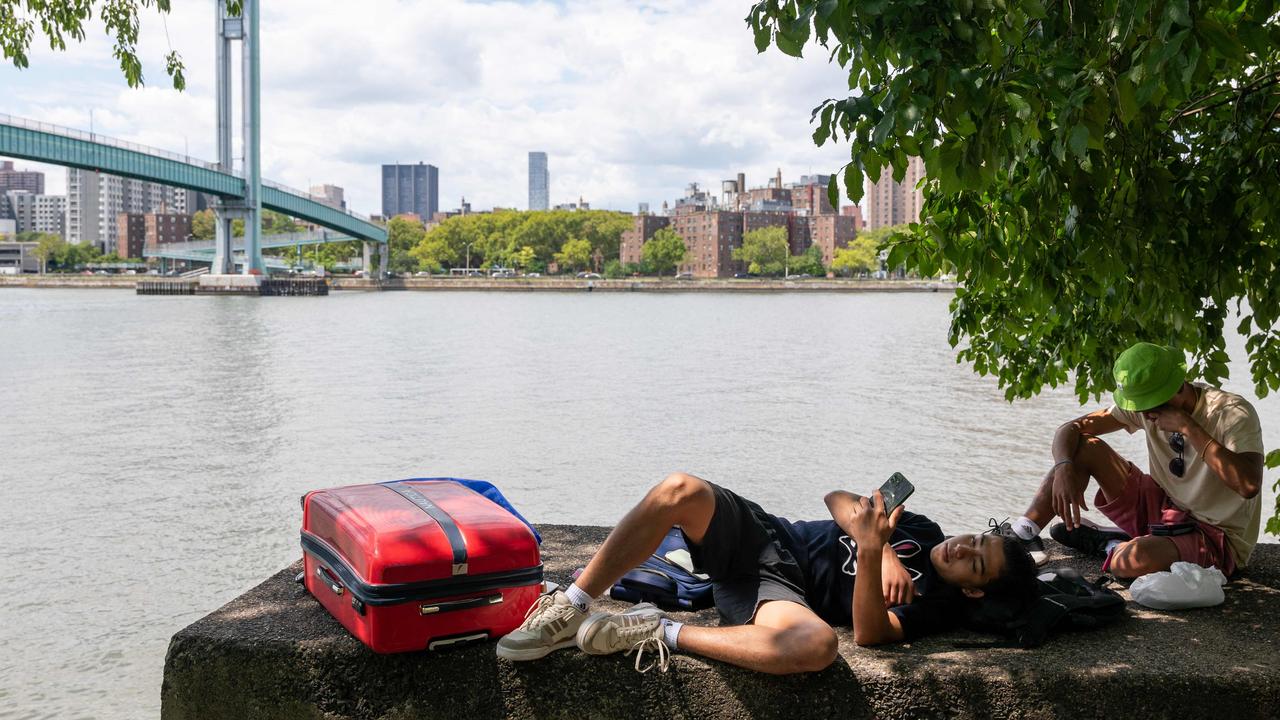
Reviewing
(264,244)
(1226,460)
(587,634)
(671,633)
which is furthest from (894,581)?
(264,244)

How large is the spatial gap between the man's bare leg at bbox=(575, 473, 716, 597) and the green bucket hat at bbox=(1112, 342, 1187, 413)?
1.62 m

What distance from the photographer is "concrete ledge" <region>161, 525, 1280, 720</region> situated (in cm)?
324

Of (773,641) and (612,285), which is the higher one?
(612,285)

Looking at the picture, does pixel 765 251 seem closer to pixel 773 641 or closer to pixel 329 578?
pixel 329 578

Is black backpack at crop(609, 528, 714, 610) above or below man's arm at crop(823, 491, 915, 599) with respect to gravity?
below

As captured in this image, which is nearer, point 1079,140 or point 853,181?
point 1079,140

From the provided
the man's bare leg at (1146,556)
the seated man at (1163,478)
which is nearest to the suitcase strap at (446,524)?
the seated man at (1163,478)

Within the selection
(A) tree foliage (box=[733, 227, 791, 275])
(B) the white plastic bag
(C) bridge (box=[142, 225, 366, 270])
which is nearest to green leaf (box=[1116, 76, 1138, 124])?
(B) the white plastic bag

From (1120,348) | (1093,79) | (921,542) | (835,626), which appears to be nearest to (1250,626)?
(921,542)

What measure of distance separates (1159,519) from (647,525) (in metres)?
2.29

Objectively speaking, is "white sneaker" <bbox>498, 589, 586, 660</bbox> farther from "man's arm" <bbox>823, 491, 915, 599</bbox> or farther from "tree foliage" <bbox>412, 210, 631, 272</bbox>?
"tree foliage" <bbox>412, 210, 631, 272</bbox>

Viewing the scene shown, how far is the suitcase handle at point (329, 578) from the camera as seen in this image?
141 inches

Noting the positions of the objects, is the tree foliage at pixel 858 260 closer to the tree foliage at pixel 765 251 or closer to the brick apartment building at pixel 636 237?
the tree foliage at pixel 765 251

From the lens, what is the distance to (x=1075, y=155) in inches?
114
